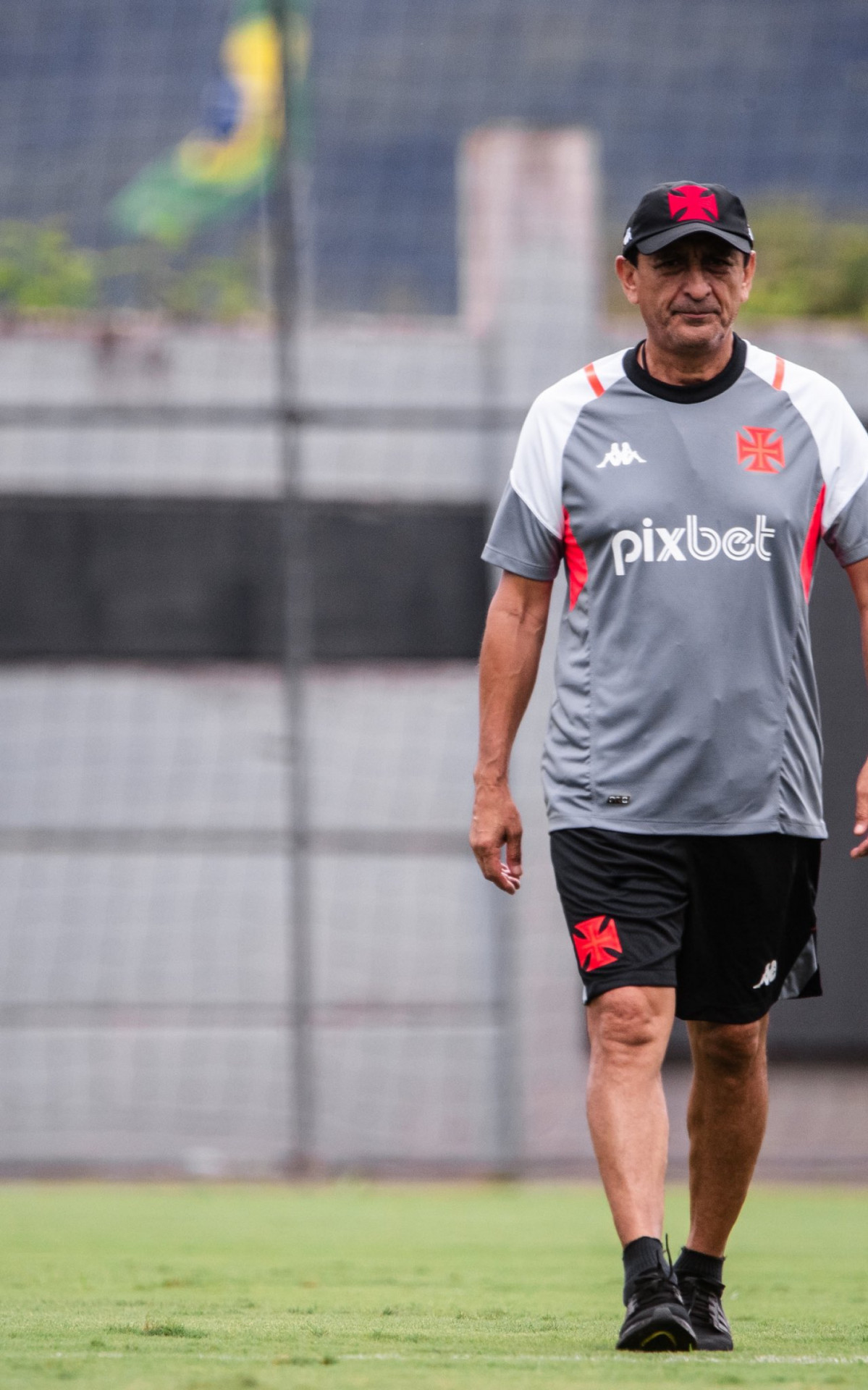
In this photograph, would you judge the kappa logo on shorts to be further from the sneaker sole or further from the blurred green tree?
the blurred green tree

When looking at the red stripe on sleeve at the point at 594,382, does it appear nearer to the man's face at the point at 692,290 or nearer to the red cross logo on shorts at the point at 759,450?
the man's face at the point at 692,290

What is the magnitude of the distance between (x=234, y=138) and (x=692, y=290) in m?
7.37

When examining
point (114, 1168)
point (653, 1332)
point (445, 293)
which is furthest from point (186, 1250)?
point (445, 293)

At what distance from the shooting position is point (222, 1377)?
95.3 inches

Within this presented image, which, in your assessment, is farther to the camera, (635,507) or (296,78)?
(296,78)

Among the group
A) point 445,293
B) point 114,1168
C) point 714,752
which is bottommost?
point 114,1168

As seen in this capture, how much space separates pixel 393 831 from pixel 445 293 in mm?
2575

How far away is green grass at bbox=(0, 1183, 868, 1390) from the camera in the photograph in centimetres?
254

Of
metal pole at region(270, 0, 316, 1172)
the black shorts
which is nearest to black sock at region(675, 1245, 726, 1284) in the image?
the black shorts

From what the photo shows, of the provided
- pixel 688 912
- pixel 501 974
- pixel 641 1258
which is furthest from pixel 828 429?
pixel 501 974

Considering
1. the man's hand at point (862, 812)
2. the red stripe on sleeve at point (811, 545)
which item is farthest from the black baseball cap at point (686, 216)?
the man's hand at point (862, 812)

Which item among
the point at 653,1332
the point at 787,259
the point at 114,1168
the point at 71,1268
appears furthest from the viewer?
the point at 787,259

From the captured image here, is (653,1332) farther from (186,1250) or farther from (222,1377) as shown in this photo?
(186,1250)

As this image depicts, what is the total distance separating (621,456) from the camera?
3133 millimetres
